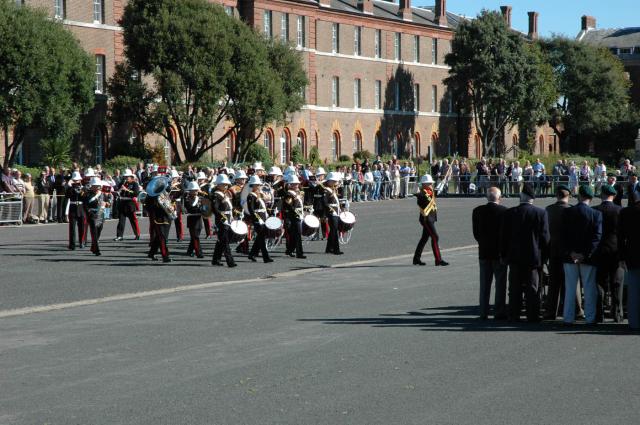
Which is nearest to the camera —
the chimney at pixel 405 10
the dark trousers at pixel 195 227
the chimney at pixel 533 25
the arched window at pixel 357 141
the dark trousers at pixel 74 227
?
the dark trousers at pixel 195 227

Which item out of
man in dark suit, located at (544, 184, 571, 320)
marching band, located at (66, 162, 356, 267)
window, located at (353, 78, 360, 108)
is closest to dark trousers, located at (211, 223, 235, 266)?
marching band, located at (66, 162, 356, 267)

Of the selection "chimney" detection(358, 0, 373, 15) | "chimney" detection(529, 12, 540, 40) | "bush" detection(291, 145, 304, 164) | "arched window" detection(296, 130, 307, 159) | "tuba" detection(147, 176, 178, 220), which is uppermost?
"chimney" detection(529, 12, 540, 40)

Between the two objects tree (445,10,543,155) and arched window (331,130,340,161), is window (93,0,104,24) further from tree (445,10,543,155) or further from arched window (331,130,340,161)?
tree (445,10,543,155)

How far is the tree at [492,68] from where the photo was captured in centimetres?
8562

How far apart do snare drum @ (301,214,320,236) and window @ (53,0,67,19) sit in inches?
1378

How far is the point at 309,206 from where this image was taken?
1133 inches

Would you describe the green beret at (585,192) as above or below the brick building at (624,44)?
below

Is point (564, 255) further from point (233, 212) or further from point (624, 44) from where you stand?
point (624, 44)

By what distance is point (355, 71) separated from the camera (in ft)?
268

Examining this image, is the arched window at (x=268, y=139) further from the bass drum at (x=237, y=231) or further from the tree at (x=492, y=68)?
the bass drum at (x=237, y=231)

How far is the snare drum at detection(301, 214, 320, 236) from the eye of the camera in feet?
83.8

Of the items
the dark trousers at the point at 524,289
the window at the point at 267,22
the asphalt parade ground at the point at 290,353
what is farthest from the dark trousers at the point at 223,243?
the window at the point at 267,22

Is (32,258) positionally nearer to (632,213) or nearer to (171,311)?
(171,311)

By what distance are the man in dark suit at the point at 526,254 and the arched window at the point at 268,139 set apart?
5631cm
